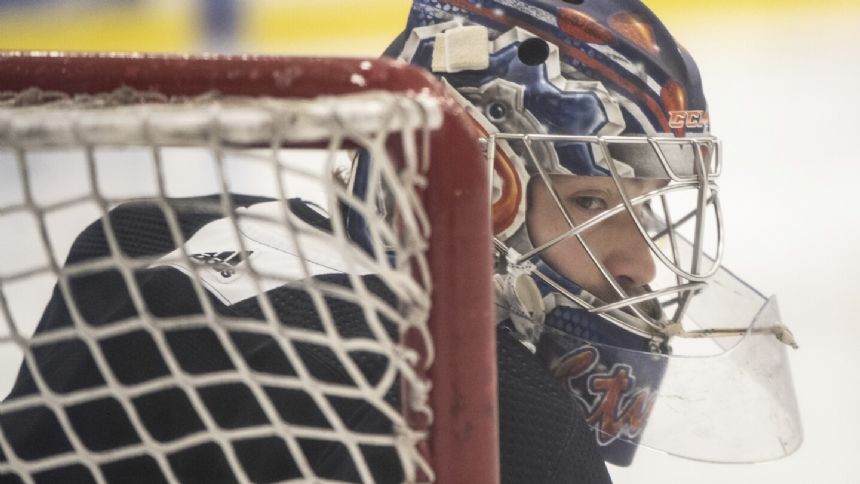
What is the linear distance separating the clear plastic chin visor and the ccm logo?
231 millimetres

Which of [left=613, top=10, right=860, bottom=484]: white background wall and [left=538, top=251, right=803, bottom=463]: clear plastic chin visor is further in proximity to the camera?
[left=613, top=10, right=860, bottom=484]: white background wall

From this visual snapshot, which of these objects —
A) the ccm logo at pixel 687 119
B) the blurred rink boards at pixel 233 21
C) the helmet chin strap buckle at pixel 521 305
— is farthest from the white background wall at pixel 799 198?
the ccm logo at pixel 687 119

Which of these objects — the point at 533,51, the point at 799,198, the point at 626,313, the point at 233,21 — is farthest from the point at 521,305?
the point at 233,21

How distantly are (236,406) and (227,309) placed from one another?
3.2 inches

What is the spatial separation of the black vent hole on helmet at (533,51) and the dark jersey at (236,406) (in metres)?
0.32

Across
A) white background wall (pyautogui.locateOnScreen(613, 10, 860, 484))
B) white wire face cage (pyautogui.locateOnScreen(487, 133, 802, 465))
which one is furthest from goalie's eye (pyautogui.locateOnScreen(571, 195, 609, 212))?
white background wall (pyautogui.locateOnScreen(613, 10, 860, 484))

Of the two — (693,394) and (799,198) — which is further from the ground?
(693,394)

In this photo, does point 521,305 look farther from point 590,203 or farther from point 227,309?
point 227,309

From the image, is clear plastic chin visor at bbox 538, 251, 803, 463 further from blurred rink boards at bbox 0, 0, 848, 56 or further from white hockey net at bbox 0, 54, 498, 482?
blurred rink boards at bbox 0, 0, 848, 56

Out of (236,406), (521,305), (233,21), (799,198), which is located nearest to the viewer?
(236,406)

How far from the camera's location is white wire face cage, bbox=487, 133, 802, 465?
97 centimetres

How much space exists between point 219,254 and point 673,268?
451mm

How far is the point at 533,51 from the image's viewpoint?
3.27 feet

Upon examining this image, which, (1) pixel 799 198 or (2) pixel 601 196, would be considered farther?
(1) pixel 799 198
